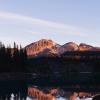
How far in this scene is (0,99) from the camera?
357ft

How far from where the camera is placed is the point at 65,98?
A: 397ft

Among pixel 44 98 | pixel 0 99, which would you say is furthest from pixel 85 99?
pixel 0 99

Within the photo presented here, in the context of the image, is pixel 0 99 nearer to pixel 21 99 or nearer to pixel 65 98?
pixel 21 99

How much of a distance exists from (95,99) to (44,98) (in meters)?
34.4

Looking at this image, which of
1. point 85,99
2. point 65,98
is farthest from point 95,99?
point 65,98

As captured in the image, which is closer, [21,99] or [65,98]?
[21,99]

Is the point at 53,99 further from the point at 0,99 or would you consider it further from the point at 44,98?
the point at 0,99

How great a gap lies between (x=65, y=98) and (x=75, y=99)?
26.1 feet

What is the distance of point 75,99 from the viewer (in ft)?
372

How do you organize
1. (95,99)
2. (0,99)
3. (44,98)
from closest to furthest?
(95,99), (0,99), (44,98)

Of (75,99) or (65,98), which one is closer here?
(75,99)

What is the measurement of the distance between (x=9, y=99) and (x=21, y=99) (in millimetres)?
2680

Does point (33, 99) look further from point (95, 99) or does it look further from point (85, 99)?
point (95, 99)

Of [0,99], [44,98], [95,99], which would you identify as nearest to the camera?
[95,99]
